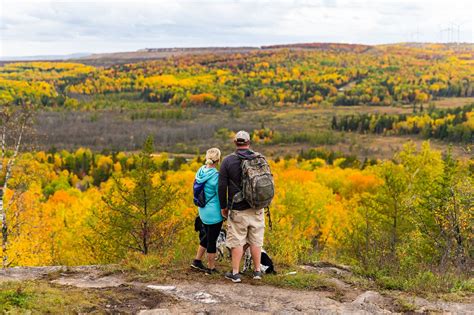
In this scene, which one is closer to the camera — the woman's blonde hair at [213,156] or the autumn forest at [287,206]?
the woman's blonde hair at [213,156]

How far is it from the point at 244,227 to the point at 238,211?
0.30 m

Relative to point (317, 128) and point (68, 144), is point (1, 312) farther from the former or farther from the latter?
point (317, 128)

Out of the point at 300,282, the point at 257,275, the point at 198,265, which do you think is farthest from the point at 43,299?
the point at 300,282

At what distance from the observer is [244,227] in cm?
780

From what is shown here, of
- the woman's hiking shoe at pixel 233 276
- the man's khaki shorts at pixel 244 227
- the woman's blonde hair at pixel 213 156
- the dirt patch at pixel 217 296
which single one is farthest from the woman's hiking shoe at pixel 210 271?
the woman's blonde hair at pixel 213 156

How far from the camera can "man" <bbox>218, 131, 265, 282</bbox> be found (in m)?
7.66

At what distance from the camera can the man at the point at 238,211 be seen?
766cm

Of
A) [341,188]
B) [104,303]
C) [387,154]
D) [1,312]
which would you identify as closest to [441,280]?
[104,303]

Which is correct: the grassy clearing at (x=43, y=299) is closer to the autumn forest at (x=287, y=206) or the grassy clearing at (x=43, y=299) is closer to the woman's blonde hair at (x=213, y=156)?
the autumn forest at (x=287, y=206)

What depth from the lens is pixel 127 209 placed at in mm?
17453

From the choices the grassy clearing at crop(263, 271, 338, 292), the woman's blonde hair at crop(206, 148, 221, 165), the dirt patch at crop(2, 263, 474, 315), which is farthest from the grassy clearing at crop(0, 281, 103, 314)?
the grassy clearing at crop(263, 271, 338, 292)

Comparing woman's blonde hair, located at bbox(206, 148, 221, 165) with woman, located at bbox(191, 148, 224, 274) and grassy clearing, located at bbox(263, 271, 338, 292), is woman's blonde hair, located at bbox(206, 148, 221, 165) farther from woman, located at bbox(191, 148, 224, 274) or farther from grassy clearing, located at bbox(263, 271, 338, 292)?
grassy clearing, located at bbox(263, 271, 338, 292)

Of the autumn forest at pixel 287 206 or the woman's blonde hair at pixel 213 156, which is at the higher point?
the woman's blonde hair at pixel 213 156

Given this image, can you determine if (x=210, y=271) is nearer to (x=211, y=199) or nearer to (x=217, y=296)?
(x=217, y=296)
